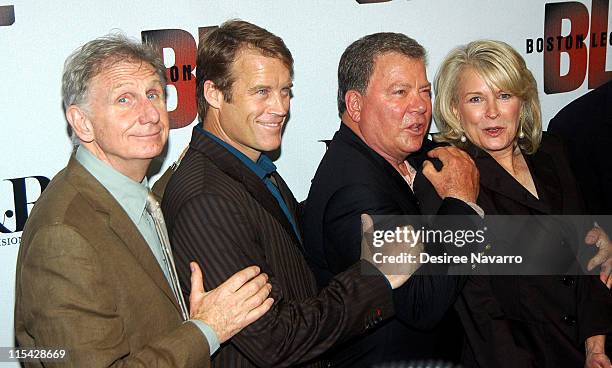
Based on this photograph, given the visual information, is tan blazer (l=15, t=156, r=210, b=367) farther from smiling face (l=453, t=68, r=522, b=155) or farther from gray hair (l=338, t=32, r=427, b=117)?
smiling face (l=453, t=68, r=522, b=155)

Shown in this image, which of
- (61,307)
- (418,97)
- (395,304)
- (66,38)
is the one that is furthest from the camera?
(66,38)

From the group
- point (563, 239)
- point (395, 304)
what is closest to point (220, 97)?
point (395, 304)

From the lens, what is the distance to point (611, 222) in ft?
9.63

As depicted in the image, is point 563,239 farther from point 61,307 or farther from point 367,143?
point 61,307

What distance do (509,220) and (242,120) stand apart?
0.97m

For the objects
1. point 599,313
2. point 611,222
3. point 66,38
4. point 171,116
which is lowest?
point 599,313

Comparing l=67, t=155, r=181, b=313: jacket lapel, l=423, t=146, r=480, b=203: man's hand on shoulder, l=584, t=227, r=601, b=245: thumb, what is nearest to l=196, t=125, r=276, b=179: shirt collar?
l=67, t=155, r=181, b=313: jacket lapel

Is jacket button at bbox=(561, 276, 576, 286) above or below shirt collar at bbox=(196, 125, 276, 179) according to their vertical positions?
below

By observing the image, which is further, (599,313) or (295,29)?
(295,29)

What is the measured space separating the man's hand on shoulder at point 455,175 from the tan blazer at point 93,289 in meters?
0.96

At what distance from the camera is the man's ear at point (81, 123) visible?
1979 millimetres

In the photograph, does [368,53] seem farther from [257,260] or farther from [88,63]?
[88,63]

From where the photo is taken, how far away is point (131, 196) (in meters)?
2.04

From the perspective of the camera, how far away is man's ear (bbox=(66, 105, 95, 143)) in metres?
1.98
